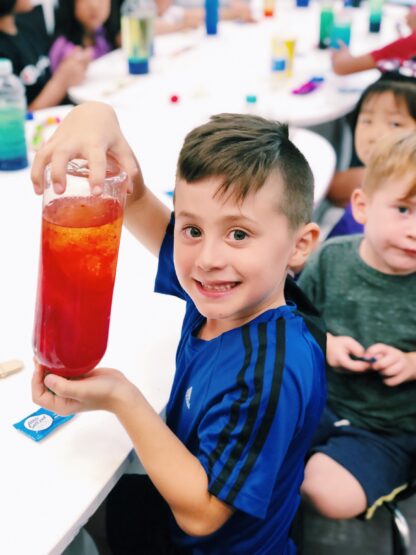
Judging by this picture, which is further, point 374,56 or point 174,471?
point 374,56

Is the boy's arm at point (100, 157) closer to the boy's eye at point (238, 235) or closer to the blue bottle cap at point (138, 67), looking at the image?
the boy's eye at point (238, 235)

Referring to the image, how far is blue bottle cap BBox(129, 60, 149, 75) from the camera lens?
2291 mm

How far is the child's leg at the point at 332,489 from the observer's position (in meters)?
1.20

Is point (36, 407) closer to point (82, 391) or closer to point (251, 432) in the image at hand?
point (82, 391)

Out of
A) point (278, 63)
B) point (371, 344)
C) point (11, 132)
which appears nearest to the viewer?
point (371, 344)

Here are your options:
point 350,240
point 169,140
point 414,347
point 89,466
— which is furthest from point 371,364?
point 169,140

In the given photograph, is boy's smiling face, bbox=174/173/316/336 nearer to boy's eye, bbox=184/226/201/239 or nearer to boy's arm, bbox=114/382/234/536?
boy's eye, bbox=184/226/201/239

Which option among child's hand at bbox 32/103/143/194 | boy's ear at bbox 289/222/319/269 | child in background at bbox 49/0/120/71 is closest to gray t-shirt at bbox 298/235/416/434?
boy's ear at bbox 289/222/319/269

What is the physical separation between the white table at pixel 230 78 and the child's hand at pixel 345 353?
36.2 inches

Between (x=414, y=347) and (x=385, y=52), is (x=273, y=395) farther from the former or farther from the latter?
(x=385, y=52)

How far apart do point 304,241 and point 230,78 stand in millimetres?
1566

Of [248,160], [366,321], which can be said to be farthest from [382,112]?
[248,160]

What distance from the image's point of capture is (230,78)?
7.47 feet

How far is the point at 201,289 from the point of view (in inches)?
31.6
